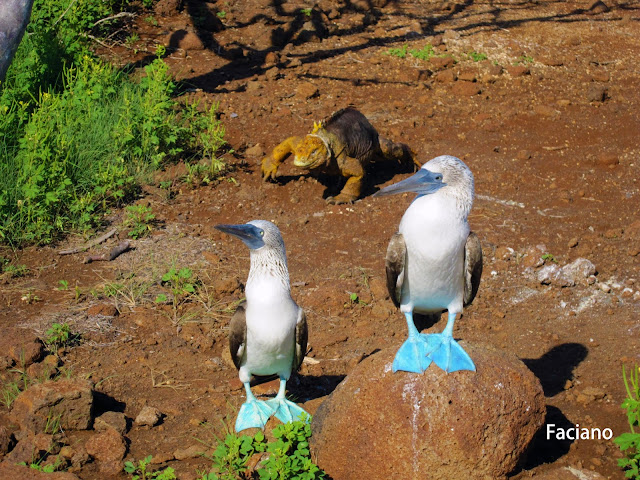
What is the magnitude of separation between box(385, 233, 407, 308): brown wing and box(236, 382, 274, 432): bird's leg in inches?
40.9

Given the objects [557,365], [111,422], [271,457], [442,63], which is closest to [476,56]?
[442,63]

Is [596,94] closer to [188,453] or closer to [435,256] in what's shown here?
[435,256]

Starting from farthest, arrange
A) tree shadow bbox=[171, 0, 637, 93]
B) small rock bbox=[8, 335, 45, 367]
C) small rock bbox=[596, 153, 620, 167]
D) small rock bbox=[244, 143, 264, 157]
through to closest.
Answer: tree shadow bbox=[171, 0, 637, 93], small rock bbox=[244, 143, 264, 157], small rock bbox=[596, 153, 620, 167], small rock bbox=[8, 335, 45, 367]

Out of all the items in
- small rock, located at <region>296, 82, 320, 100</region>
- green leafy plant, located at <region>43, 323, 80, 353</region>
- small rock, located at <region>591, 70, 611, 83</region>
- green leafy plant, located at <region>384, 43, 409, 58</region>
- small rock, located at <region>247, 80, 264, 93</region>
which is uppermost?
green leafy plant, located at <region>384, 43, 409, 58</region>

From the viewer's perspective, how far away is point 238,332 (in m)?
4.52

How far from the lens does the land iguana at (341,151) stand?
7805 millimetres

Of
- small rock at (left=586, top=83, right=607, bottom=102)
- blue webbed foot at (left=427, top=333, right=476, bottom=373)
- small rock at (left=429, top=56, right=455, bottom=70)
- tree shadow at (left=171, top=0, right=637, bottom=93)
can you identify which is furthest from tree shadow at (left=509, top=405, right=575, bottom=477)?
small rock at (left=429, top=56, right=455, bottom=70)

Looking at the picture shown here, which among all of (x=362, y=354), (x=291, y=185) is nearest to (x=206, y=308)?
(x=362, y=354)

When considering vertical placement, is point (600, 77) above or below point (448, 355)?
below

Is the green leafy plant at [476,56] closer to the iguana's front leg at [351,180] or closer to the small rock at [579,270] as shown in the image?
the iguana's front leg at [351,180]

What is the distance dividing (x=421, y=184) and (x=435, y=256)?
40cm

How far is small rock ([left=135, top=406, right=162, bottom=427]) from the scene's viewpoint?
4688 millimetres

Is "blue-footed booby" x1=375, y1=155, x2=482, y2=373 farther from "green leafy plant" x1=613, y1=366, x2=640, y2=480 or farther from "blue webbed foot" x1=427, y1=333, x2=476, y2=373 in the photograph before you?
"green leafy plant" x1=613, y1=366, x2=640, y2=480

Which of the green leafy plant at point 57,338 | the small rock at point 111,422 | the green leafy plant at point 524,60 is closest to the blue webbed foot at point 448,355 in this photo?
the small rock at point 111,422
